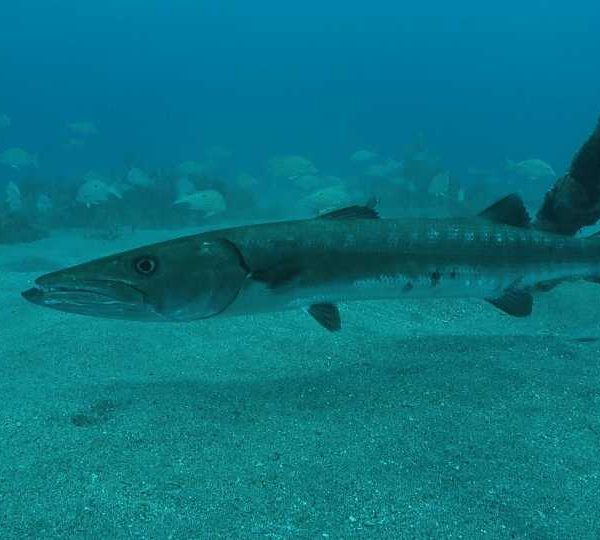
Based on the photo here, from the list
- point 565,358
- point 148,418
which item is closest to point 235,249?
point 148,418

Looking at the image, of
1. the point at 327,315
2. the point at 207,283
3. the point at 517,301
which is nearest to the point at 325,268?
the point at 327,315

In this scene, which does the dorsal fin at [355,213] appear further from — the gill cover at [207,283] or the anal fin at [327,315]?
the gill cover at [207,283]

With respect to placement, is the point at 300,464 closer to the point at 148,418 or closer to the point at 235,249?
the point at 148,418

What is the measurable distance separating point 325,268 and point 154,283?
1221 millimetres

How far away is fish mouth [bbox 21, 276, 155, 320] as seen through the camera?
11.6 ft

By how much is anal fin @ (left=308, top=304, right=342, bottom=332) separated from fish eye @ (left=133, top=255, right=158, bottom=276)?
1.20 metres

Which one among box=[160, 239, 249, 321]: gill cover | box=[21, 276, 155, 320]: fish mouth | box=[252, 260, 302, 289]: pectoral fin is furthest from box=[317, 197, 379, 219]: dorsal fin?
box=[21, 276, 155, 320]: fish mouth

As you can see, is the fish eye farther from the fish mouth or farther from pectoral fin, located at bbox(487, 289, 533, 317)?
Answer: pectoral fin, located at bbox(487, 289, 533, 317)

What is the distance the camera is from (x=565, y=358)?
5227mm

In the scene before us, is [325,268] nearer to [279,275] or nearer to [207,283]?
[279,275]

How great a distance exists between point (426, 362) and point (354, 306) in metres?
2.35

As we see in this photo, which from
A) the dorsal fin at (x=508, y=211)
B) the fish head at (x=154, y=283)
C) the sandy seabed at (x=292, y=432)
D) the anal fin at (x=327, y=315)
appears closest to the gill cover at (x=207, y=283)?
the fish head at (x=154, y=283)

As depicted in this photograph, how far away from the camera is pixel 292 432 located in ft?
12.5

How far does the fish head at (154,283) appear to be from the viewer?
140 inches
